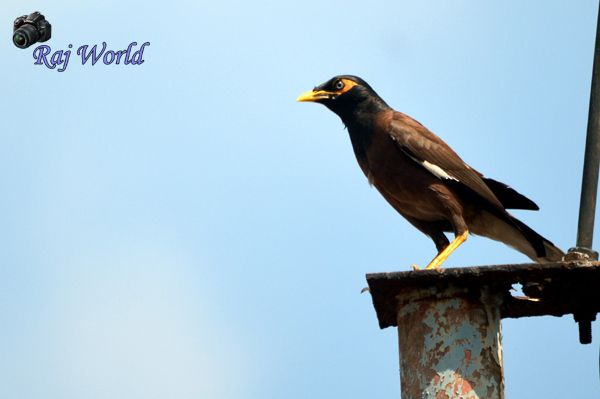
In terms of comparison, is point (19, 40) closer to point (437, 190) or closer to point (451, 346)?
point (437, 190)

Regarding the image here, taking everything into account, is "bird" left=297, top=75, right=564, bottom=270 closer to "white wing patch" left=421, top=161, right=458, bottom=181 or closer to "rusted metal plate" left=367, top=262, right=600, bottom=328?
"white wing patch" left=421, top=161, right=458, bottom=181

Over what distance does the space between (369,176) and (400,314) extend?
87.3 inches

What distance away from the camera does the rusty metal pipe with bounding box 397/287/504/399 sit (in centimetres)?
400

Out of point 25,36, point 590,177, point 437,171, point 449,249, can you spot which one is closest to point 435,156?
point 437,171

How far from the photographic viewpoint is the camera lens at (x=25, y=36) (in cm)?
925

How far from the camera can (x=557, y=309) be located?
4.39 m

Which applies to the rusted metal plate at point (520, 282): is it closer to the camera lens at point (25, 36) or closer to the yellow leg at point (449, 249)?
the yellow leg at point (449, 249)

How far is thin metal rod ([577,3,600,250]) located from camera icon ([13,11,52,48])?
596 centimetres

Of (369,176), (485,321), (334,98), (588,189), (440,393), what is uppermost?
(334,98)

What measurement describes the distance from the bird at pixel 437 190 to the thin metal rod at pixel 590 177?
138cm

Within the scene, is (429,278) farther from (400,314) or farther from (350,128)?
(350,128)

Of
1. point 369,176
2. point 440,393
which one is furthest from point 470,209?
point 440,393

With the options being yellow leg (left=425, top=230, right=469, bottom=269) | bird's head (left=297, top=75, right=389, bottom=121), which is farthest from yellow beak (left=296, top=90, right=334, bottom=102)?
yellow leg (left=425, top=230, right=469, bottom=269)

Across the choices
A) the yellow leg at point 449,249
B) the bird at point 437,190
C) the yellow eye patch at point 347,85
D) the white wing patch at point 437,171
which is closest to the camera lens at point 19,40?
the yellow eye patch at point 347,85
